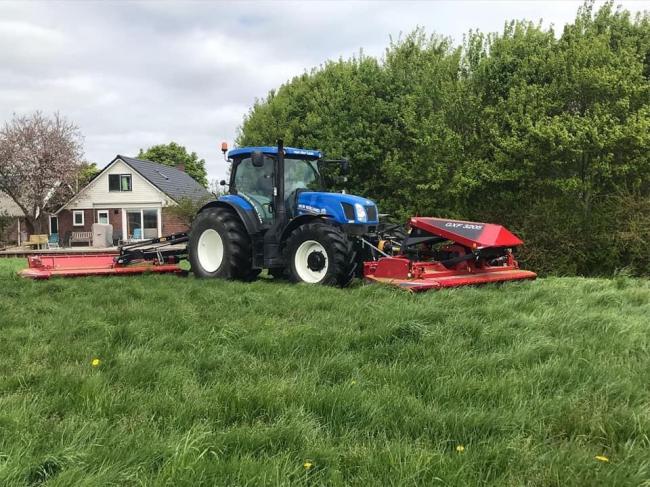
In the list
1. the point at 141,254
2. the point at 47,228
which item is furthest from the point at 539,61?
the point at 47,228

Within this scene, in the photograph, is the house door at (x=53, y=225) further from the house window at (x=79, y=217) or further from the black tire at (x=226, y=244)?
the black tire at (x=226, y=244)

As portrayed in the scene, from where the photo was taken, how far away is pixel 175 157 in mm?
62781

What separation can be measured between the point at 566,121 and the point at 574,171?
118 centimetres

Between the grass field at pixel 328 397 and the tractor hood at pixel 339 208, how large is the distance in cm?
309

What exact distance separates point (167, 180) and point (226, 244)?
99.3ft

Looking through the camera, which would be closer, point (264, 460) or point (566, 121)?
point (264, 460)

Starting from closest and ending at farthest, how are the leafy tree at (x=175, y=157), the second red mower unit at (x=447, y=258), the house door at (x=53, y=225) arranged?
the second red mower unit at (x=447, y=258), the house door at (x=53, y=225), the leafy tree at (x=175, y=157)

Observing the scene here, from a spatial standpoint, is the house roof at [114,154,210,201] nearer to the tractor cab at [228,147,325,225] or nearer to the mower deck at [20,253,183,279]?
the mower deck at [20,253,183,279]

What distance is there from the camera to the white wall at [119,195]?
35.4m

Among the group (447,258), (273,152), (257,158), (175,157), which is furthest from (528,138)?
(175,157)

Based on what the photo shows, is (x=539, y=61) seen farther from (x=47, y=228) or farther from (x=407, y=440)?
(x=47, y=228)

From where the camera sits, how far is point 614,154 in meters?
12.0

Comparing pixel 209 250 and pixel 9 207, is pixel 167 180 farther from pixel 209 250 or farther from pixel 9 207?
pixel 209 250

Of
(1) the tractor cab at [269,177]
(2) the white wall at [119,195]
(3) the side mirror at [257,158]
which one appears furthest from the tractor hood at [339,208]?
(2) the white wall at [119,195]
